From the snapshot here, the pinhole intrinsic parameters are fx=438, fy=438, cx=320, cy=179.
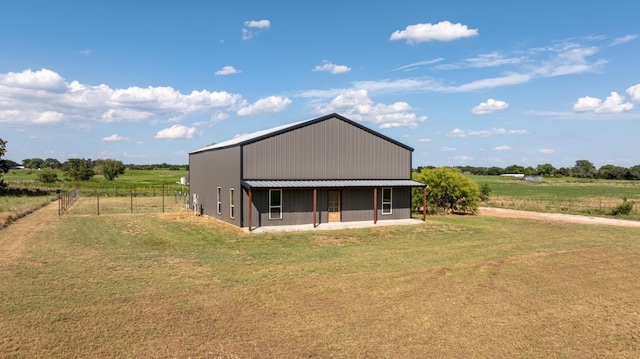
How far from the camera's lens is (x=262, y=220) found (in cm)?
2047

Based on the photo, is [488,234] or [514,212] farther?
[514,212]

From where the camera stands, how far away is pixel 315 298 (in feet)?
30.3

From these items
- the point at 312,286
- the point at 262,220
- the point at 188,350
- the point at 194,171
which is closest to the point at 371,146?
the point at 262,220

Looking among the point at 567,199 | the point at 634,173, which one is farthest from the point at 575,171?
the point at 567,199

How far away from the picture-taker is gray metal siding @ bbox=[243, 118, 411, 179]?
2094 centimetres

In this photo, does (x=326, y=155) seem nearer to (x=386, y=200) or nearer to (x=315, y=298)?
(x=386, y=200)

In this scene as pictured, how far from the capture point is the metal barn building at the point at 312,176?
2055cm

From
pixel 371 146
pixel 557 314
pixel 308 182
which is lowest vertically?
pixel 557 314

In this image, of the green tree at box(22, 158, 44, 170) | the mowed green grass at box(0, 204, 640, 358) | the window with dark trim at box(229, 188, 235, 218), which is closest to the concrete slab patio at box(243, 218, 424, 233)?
the window with dark trim at box(229, 188, 235, 218)

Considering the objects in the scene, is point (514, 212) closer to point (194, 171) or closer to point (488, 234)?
point (488, 234)

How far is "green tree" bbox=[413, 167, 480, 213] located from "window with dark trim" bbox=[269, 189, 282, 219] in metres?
12.6

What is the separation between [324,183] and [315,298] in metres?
12.3

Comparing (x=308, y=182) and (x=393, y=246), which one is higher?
(x=308, y=182)

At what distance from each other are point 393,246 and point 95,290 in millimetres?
9970
